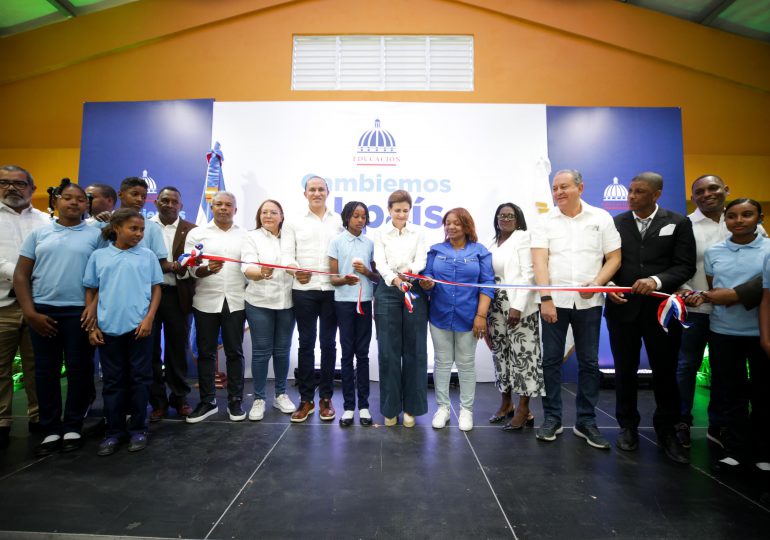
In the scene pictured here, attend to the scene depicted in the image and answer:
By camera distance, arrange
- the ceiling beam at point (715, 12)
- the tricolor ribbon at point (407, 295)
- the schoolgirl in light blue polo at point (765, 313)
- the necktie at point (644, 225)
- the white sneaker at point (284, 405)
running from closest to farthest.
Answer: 1. the schoolgirl in light blue polo at point (765, 313)
2. the necktie at point (644, 225)
3. the tricolor ribbon at point (407, 295)
4. the white sneaker at point (284, 405)
5. the ceiling beam at point (715, 12)

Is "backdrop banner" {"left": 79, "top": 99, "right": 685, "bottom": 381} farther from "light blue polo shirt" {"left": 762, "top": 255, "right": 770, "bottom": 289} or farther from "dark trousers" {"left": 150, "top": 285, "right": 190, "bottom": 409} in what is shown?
"light blue polo shirt" {"left": 762, "top": 255, "right": 770, "bottom": 289}

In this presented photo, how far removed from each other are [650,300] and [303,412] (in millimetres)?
2676

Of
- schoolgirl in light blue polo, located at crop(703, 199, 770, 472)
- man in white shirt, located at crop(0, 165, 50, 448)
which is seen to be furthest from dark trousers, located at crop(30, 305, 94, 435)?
schoolgirl in light blue polo, located at crop(703, 199, 770, 472)

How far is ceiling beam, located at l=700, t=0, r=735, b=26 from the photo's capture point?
555cm

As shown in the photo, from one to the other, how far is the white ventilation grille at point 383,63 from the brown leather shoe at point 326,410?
4.87 metres

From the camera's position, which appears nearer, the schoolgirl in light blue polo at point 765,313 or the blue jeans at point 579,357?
the schoolgirl in light blue polo at point 765,313

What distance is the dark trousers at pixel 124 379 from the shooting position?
2.47 meters

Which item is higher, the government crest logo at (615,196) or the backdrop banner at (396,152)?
the backdrop banner at (396,152)

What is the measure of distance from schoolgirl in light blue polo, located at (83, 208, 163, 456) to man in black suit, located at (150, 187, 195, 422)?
0.38 meters

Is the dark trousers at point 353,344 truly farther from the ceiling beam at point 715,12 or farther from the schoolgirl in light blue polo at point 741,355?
the ceiling beam at point 715,12

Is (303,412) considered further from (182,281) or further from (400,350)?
(182,281)

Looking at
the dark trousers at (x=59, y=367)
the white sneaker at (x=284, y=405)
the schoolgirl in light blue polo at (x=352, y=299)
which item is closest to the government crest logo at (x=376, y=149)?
the schoolgirl in light blue polo at (x=352, y=299)

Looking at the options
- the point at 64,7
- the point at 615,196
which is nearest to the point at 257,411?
the point at 615,196

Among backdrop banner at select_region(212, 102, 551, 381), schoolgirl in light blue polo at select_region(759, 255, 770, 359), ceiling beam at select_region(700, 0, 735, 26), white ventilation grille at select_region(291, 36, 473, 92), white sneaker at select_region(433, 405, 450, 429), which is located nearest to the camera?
schoolgirl in light blue polo at select_region(759, 255, 770, 359)
